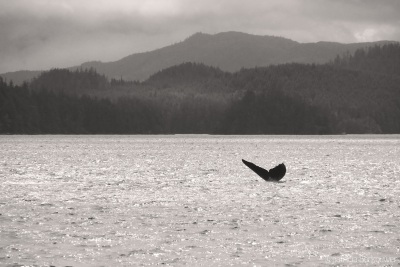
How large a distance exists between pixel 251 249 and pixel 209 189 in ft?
93.0

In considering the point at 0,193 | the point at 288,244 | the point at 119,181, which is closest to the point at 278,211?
the point at 288,244

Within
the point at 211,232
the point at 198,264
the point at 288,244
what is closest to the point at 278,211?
the point at 211,232

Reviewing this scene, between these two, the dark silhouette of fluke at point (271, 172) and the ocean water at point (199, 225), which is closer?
the ocean water at point (199, 225)

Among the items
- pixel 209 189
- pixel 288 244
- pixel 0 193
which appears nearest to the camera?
pixel 288 244

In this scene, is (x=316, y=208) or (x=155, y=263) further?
(x=316, y=208)

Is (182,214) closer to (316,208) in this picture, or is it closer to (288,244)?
(316,208)

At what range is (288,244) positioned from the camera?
83.0 ft

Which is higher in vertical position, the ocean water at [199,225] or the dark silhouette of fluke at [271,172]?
the dark silhouette of fluke at [271,172]

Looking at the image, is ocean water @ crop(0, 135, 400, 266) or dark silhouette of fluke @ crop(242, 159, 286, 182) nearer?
ocean water @ crop(0, 135, 400, 266)

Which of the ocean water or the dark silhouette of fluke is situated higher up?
the dark silhouette of fluke

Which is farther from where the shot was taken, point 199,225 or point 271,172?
point 271,172

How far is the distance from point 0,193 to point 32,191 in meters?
2.91

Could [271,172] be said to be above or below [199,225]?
above

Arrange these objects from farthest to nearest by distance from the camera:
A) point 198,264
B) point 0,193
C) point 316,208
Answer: point 0,193 < point 316,208 < point 198,264
